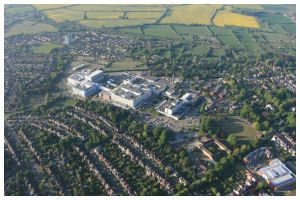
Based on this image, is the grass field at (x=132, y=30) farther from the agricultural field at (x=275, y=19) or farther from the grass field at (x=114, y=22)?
the agricultural field at (x=275, y=19)

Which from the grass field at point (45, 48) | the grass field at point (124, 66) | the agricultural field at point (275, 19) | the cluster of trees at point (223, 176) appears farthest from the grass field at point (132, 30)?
the cluster of trees at point (223, 176)

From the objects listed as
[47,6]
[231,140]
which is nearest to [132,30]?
[47,6]

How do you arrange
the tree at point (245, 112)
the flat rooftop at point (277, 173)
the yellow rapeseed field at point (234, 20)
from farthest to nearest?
the yellow rapeseed field at point (234, 20)
the tree at point (245, 112)
the flat rooftop at point (277, 173)

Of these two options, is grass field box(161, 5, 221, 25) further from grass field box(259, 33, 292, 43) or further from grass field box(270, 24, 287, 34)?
grass field box(270, 24, 287, 34)

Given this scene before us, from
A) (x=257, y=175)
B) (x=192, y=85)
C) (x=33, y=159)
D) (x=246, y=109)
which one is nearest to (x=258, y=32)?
(x=192, y=85)

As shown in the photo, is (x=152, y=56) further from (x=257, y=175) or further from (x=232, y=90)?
(x=257, y=175)

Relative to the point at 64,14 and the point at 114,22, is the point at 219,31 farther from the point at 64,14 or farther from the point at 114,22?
the point at 64,14

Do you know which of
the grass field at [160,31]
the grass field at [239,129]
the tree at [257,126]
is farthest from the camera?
the grass field at [160,31]
